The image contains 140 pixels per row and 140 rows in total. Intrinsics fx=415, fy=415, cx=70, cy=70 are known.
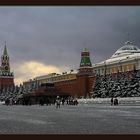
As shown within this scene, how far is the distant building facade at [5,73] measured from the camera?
130375mm

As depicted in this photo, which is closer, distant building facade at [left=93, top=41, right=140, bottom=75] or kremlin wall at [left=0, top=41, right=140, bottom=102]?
kremlin wall at [left=0, top=41, right=140, bottom=102]

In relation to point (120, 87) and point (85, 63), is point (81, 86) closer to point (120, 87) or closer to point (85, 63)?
point (85, 63)

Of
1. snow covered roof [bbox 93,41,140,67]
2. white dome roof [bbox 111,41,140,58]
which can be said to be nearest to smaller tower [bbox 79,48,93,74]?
snow covered roof [bbox 93,41,140,67]

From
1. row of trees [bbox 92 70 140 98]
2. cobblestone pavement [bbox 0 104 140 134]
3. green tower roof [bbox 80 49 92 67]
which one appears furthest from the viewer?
green tower roof [bbox 80 49 92 67]

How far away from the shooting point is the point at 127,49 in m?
108

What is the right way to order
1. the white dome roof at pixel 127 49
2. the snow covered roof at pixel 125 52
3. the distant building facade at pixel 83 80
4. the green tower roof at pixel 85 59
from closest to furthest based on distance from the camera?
the distant building facade at pixel 83 80
the green tower roof at pixel 85 59
the snow covered roof at pixel 125 52
the white dome roof at pixel 127 49

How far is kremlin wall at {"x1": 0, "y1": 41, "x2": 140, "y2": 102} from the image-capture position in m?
57.4

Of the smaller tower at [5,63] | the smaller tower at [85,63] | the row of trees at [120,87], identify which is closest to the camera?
the row of trees at [120,87]

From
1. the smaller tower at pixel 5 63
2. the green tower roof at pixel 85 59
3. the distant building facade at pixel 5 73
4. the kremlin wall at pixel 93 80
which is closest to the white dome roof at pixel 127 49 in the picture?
the kremlin wall at pixel 93 80

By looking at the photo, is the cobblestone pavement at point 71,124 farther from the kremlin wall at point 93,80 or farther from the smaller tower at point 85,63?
the smaller tower at point 85,63

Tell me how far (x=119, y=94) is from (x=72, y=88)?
140 feet

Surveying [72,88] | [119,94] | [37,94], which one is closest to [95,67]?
[72,88]

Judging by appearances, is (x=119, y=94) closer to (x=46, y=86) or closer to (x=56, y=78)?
(x=46, y=86)

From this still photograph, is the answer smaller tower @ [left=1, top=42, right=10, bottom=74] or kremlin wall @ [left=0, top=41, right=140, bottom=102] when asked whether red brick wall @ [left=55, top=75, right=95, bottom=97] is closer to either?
kremlin wall @ [left=0, top=41, right=140, bottom=102]
